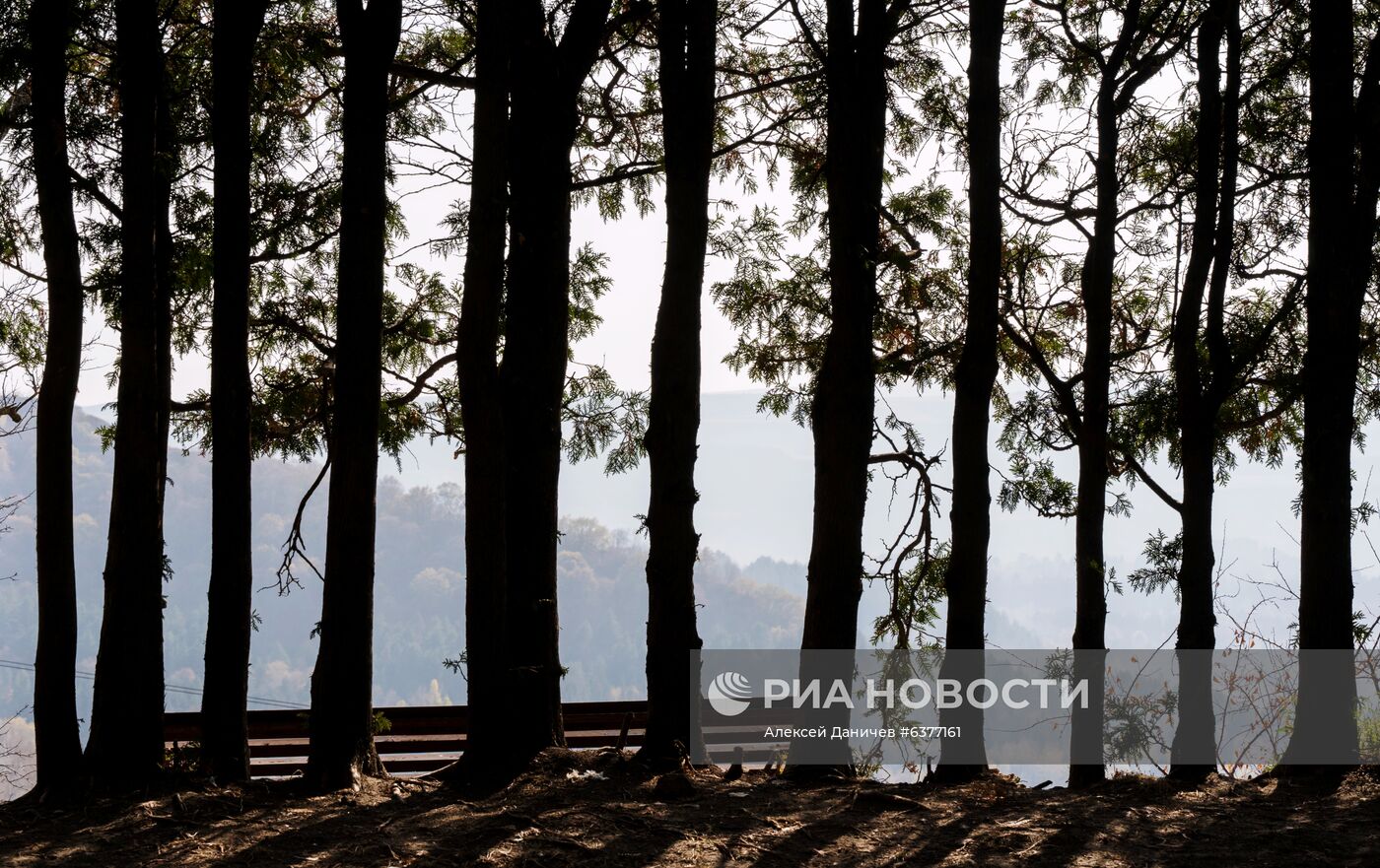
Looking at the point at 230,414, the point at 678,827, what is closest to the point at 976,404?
the point at 678,827

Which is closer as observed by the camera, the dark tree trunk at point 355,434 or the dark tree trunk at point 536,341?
the dark tree trunk at point 355,434

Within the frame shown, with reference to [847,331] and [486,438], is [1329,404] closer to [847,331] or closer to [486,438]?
[847,331]

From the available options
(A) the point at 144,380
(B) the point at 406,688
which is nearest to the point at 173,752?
(A) the point at 144,380

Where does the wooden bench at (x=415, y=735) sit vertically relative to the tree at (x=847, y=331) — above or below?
below

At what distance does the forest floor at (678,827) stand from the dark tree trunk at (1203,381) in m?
1.51

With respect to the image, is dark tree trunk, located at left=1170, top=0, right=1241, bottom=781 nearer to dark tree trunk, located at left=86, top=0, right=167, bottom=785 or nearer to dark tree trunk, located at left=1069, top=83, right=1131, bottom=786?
dark tree trunk, located at left=1069, top=83, right=1131, bottom=786

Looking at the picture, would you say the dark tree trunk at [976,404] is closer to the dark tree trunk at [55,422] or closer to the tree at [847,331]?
the tree at [847,331]

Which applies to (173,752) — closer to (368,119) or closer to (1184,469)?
(368,119)

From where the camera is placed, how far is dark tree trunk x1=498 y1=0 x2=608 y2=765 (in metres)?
6.99

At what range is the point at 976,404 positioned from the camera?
7.61 meters

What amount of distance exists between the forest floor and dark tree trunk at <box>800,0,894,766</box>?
121cm

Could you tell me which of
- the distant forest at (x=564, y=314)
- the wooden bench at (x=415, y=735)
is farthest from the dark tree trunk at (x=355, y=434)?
the wooden bench at (x=415, y=735)

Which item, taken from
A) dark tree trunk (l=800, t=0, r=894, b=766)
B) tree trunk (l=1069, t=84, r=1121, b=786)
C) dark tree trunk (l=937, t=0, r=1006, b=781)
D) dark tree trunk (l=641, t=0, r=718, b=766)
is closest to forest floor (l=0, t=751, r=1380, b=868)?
dark tree trunk (l=641, t=0, r=718, b=766)

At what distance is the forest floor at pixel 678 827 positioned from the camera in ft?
16.7
